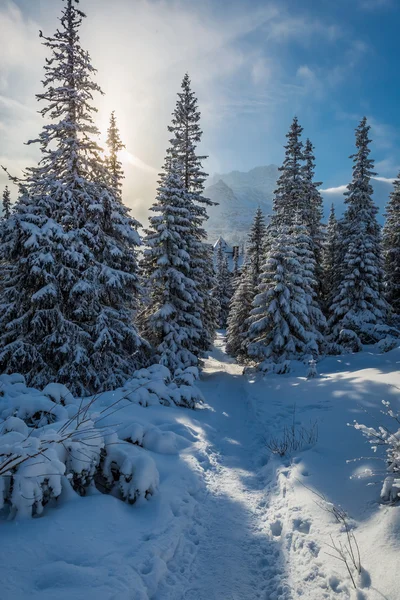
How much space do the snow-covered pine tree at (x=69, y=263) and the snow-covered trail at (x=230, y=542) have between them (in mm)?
5515

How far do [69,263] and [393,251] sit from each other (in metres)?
23.7

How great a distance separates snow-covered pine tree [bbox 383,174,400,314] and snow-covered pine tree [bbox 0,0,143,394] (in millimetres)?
20628

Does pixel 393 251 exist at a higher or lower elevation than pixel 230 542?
higher

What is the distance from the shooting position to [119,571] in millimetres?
2953

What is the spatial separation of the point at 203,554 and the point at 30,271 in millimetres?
8690

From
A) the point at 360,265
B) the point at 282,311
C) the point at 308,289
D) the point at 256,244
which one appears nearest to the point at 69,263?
the point at 282,311

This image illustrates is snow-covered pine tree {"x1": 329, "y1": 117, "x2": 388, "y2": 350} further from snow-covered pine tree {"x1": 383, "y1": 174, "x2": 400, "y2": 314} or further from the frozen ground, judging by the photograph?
the frozen ground

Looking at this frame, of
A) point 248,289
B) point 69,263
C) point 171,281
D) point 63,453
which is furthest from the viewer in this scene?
point 248,289

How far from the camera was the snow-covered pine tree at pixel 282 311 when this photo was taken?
56.0 ft

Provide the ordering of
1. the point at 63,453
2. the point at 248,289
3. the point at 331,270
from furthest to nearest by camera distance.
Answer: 1. the point at 248,289
2. the point at 331,270
3. the point at 63,453

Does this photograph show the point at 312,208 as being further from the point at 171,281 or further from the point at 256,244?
the point at 171,281

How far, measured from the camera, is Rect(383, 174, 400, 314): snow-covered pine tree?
938 inches

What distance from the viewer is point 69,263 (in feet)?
33.7

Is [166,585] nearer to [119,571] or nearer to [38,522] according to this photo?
[119,571]
